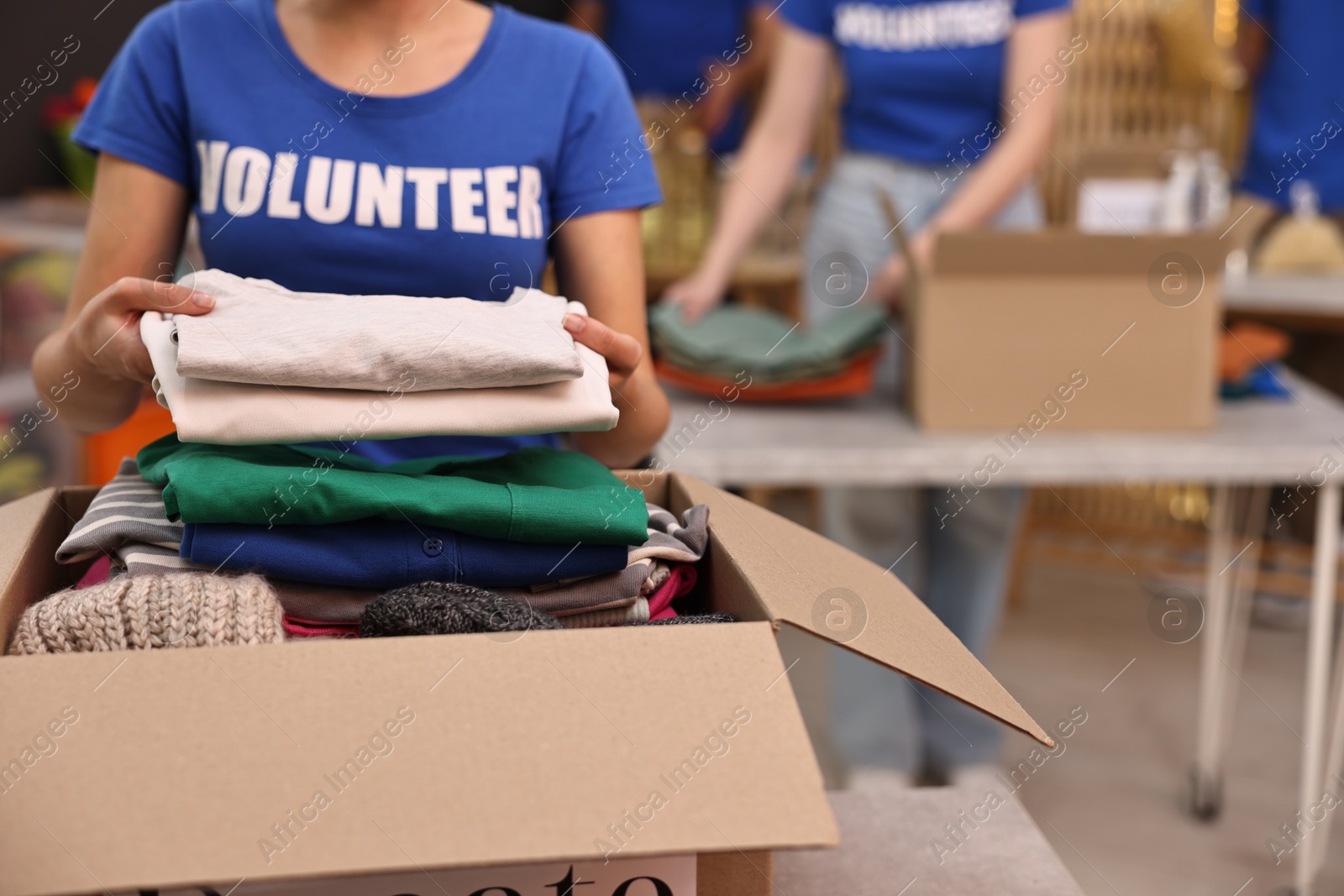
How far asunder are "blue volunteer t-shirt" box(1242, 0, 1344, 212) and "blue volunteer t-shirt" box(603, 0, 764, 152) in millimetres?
1432

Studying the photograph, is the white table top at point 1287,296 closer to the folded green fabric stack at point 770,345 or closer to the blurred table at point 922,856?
the folded green fabric stack at point 770,345

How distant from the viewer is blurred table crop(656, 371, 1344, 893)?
1515 millimetres

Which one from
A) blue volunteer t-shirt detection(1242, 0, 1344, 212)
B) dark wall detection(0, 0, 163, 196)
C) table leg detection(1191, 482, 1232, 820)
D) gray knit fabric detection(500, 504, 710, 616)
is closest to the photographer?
gray knit fabric detection(500, 504, 710, 616)

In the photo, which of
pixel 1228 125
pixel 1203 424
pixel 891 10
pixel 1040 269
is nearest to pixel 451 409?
pixel 1040 269

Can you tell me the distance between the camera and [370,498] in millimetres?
636

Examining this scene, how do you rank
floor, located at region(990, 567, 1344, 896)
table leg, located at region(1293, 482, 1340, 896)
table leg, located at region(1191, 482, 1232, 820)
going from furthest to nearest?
table leg, located at region(1191, 482, 1232, 820) → floor, located at region(990, 567, 1344, 896) → table leg, located at region(1293, 482, 1340, 896)

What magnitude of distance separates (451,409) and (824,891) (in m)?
Result: 0.39

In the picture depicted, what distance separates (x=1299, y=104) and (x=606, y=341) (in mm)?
3023

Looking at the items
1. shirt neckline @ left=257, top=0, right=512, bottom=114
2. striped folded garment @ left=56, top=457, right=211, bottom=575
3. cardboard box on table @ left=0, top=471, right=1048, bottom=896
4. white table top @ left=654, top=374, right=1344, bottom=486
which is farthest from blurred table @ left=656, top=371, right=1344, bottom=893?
cardboard box on table @ left=0, top=471, right=1048, bottom=896

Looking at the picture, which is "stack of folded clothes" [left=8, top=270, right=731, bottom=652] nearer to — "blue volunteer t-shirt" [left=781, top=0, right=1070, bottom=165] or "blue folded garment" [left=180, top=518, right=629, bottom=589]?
"blue folded garment" [left=180, top=518, right=629, bottom=589]

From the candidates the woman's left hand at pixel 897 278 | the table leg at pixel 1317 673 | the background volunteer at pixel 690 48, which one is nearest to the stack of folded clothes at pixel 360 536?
the woman's left hand at pixel 897 278

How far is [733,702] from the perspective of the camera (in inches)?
20.6

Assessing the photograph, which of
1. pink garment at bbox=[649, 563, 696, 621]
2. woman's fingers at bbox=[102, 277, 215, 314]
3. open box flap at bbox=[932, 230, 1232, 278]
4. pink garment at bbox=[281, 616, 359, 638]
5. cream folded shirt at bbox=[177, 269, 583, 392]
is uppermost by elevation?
woman's fingers at bbox=[102, 277, 215, 314]

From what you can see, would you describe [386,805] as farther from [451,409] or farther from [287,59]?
[287,59]
